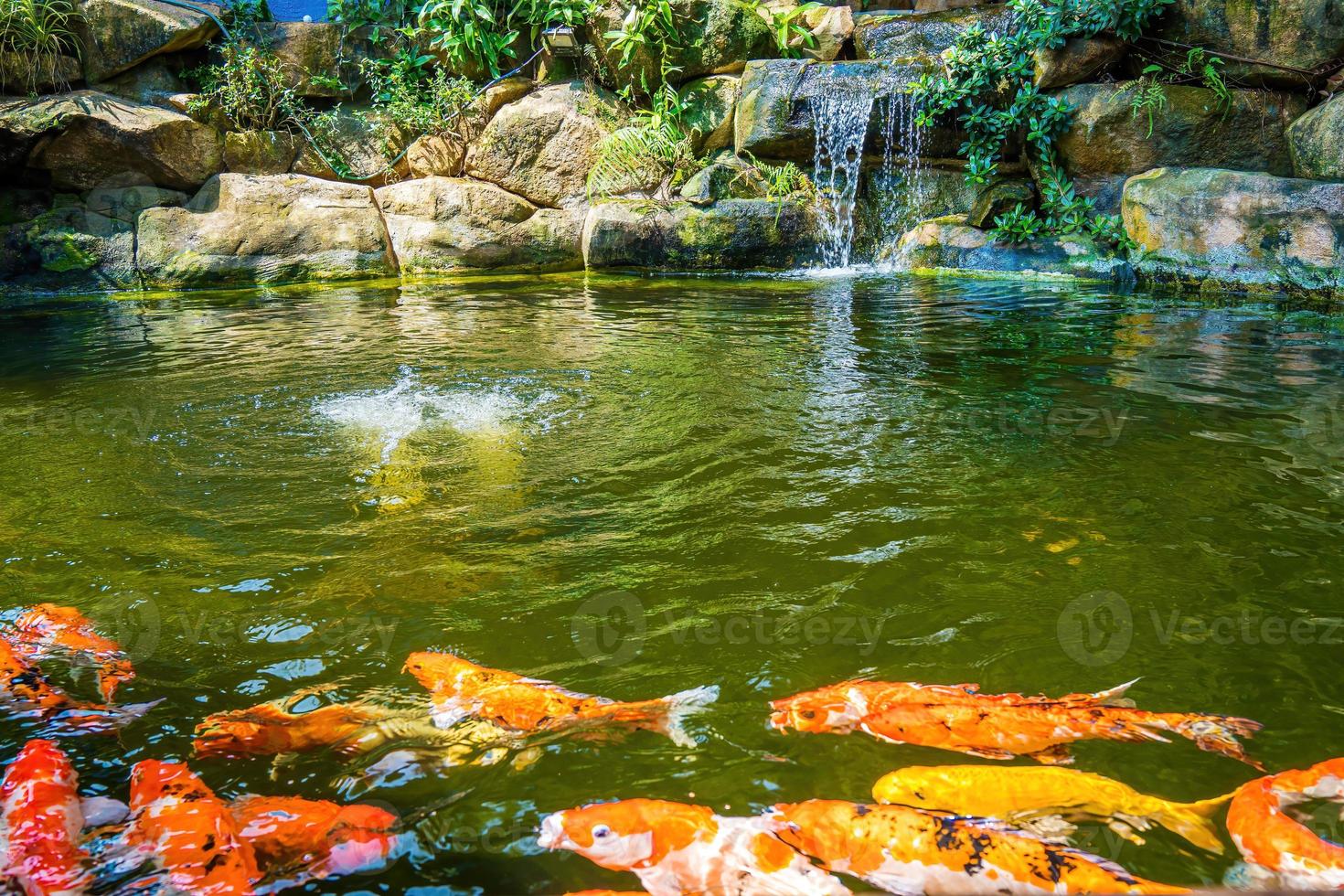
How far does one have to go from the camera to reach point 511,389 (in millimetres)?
5199

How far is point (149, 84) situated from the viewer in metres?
12.0

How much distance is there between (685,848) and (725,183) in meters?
11.0

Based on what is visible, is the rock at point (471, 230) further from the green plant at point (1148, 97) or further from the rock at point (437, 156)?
the green plant at point (1148, 97)

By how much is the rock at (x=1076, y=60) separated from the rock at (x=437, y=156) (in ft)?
27.3

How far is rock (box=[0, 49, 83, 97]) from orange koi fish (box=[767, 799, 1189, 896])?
46.0 ft

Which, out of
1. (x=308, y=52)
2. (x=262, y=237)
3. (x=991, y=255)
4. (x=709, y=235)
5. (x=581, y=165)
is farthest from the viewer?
(x=308, y=52)

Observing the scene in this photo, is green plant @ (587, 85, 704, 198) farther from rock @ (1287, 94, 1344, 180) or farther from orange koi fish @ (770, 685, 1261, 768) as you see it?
orange koi fish @ (770, 685, 1261, 768)

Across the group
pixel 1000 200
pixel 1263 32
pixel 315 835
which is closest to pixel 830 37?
pixel 1000 200

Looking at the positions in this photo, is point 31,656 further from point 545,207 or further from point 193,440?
point 545,207

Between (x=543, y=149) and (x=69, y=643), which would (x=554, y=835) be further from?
(x=543, y=149)

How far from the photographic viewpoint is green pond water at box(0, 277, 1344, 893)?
6.32 ft

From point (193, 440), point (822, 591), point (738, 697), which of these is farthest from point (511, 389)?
point (738, 697)

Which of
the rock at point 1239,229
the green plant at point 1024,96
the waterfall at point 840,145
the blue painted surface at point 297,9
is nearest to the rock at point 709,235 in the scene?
the waterfall at point 840,145

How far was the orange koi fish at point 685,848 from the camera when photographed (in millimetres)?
1456
